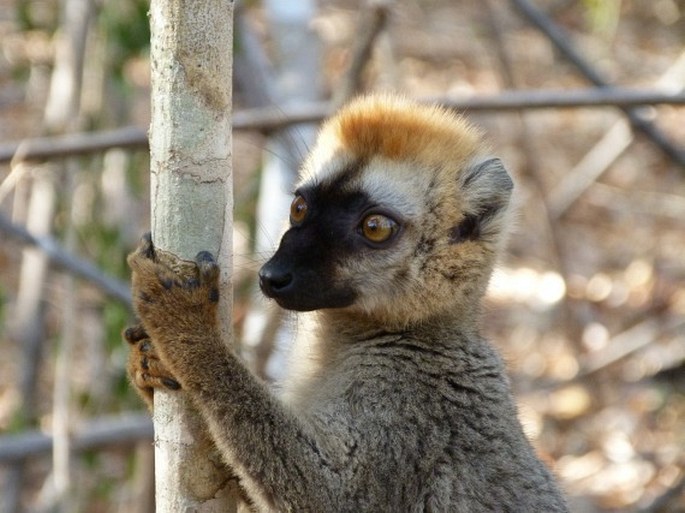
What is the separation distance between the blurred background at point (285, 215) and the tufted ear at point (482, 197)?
37 cm

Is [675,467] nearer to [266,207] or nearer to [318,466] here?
[266,207]

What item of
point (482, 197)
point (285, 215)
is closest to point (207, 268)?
point (482, 197)

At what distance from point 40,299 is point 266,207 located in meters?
2.03

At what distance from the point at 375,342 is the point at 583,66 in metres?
3.96

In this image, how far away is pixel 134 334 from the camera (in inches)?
154

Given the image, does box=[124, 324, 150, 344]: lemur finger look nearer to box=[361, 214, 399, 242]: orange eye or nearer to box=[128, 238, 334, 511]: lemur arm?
box=[128, 238, 334, 511]: lemur arm

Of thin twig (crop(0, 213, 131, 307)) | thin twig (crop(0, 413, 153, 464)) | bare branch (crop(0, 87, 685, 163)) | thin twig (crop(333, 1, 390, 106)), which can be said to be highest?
thin twig (crop(333, 1, 390, 106))

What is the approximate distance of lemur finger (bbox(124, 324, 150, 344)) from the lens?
391 centimetres

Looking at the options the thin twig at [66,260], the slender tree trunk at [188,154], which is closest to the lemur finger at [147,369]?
the slender tree trunk at [188,154]

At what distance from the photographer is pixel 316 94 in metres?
7.86

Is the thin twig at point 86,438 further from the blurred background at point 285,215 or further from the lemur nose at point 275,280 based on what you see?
the lemur nose at point 275,280

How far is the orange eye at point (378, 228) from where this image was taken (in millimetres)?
4277

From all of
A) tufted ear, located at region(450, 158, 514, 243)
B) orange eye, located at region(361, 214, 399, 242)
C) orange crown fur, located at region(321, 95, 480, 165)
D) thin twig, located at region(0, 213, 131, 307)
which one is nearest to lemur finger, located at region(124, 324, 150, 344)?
orange eye, located at region(361, 214, 399, 242)

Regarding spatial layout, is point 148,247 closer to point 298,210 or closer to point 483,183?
point 298,210
